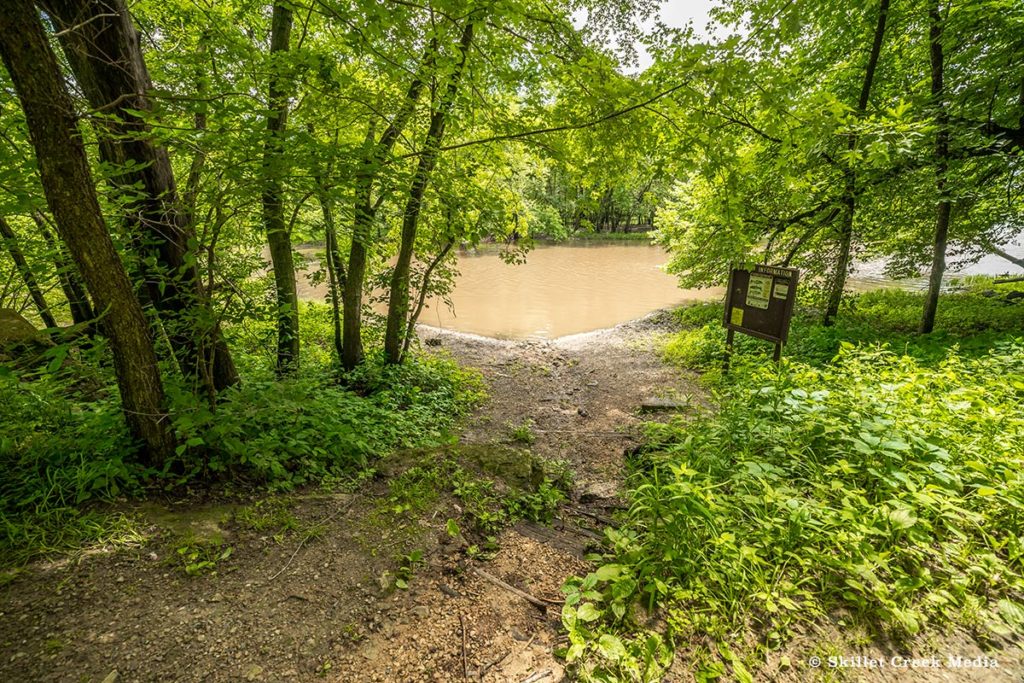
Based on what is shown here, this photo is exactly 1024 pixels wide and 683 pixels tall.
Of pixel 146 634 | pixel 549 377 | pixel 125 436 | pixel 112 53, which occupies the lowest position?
pixel 549 377

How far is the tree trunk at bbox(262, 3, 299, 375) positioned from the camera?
244 centimetres

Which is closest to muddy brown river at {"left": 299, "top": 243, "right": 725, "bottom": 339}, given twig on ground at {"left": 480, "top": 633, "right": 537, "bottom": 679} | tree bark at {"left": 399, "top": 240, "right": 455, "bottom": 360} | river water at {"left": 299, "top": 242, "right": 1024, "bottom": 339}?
river water at {"left": 299, "top": 242, "right": 1024, "bottom": 339}

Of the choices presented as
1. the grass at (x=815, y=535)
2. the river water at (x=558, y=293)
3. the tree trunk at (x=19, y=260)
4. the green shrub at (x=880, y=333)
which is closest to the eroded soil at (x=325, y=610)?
the grass at (x=815, y=535)

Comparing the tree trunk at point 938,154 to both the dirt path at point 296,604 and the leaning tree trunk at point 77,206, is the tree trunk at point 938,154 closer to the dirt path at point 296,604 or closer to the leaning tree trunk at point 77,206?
the dirt path at point 296,604

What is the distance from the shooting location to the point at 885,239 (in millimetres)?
8648

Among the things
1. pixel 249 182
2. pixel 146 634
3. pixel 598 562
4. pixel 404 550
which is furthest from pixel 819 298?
pixel 146 634

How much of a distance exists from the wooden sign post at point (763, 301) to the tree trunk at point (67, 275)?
22.9 ft

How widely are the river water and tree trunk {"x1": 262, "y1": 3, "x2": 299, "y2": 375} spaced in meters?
4.08

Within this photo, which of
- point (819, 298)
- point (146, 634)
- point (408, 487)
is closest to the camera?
point (146, 634)

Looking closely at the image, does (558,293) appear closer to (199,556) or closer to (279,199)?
(279,199)

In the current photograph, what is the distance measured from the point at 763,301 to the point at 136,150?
720 cm

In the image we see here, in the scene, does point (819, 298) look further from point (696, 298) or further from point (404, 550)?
point (404, 550)

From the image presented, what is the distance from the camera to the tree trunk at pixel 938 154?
6.05 metres

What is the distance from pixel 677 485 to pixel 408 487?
2.07 meters
